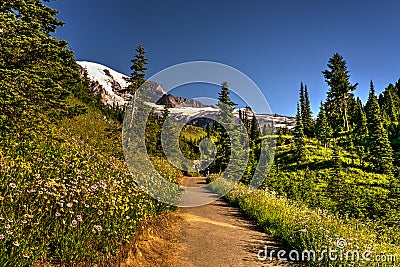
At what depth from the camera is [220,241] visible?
834 centimetres

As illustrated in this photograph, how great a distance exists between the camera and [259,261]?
6762 millimetres

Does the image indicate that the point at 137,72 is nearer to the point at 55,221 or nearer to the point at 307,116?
the point at 55,221

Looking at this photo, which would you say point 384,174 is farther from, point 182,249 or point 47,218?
point 47,218

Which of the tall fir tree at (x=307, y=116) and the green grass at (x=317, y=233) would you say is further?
the tall fir tree at (x=307, y=116)

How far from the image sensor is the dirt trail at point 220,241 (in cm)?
669

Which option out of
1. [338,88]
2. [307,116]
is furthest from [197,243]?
[307,116]

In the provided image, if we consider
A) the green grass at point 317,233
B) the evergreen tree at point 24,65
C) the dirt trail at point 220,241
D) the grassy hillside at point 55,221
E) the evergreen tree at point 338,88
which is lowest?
the dirt trail at point 220,241

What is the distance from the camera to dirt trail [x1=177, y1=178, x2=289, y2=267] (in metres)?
6.69

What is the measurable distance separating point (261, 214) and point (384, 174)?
1330 inches

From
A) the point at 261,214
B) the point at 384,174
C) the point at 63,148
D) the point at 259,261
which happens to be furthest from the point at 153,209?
the point at 384,174

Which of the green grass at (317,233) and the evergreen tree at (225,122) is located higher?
the evergreen tree at (225,122)

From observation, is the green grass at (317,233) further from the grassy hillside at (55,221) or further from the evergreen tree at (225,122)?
the evergreen tree at (225,122)
